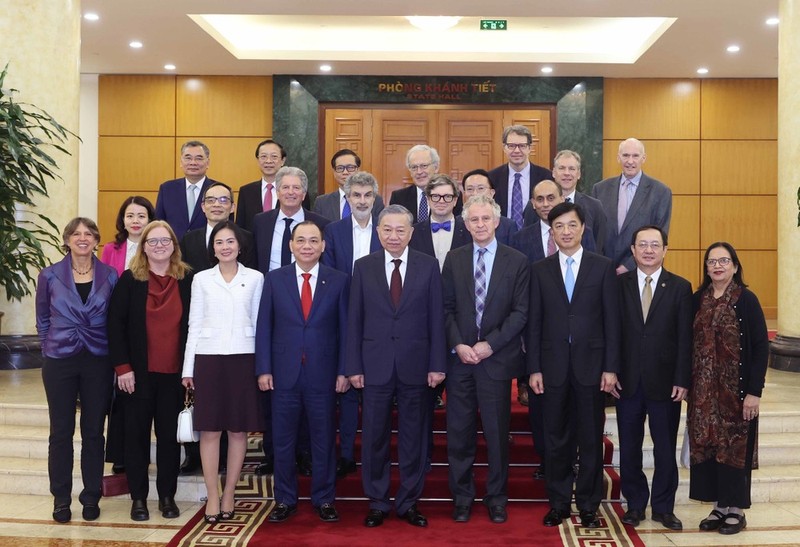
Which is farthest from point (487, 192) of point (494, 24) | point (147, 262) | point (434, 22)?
point (434, 22)

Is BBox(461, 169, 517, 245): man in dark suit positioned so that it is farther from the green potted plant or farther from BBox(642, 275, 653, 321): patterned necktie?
the green potted plant

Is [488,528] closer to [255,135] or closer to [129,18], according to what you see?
[129,18]

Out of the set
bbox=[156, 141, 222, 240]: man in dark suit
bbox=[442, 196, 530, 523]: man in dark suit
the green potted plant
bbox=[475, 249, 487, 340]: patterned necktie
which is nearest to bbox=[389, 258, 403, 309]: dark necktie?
bbox=[442, 196, 530, 523]: man in dark suit

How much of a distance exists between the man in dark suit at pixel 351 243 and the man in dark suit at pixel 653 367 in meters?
1.51

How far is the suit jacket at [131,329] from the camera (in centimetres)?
438

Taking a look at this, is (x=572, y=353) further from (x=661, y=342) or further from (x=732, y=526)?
(x=732, y=526)

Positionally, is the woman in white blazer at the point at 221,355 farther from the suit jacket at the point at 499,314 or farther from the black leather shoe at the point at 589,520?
the black leather shoe at the point at 589,520

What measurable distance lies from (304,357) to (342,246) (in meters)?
0.85

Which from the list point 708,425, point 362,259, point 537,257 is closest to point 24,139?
point 362,259

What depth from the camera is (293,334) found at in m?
4.41

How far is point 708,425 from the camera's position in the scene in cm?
431

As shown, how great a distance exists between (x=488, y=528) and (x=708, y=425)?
1263 mm

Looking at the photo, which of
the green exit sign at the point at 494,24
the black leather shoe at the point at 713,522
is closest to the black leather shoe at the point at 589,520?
the black leather shoe at the point at 713,522

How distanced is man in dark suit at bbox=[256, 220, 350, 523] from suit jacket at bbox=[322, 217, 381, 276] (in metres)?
0.43
